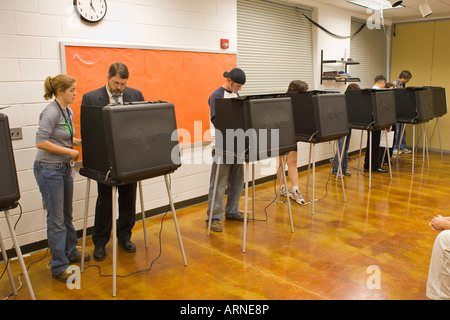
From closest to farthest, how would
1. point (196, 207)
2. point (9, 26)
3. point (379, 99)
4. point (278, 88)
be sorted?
1. point (9, 26)
2. point (196, 207)
3. point (379, 99)
4. point (278, 88)

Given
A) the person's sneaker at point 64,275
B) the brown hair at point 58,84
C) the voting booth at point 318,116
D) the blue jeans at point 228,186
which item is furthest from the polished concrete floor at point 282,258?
the brown hair at point 58,84

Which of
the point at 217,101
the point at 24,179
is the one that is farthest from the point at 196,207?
the point at 24,179

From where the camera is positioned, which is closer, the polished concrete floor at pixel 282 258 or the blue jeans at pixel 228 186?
the polished concrete floor at pixel 282 258

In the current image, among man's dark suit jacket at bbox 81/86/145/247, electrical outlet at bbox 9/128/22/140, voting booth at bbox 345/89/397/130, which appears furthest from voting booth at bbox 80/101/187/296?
voting booth at bbox 345/89/397/130

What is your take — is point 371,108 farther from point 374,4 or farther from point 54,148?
point 54,148

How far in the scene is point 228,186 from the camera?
379 centimetres

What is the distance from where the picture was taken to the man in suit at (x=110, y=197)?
285cm

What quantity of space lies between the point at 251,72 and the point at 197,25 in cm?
117

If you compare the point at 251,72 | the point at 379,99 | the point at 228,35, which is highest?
the point at 228,35

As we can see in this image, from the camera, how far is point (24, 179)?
9.88 ft

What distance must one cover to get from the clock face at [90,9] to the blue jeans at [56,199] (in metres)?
1.38

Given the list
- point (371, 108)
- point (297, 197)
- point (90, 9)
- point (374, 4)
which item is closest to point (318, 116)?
point (297, 197)

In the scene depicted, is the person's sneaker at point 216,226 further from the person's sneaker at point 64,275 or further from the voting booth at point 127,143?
the person's sneaker at point 64,275
